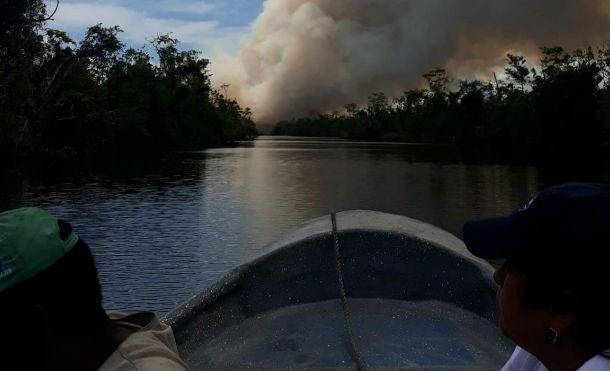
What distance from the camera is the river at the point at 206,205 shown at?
47.8 feet

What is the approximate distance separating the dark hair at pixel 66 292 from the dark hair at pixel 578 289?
938 millimetres

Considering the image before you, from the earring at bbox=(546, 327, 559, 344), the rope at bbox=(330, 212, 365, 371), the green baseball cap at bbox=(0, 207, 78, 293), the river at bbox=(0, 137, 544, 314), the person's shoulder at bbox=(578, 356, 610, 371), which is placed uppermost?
the green baseball cap at bbox=(0, 207, 78, 293)

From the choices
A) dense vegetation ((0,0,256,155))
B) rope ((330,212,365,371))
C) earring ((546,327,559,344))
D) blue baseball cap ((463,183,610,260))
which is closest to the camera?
blue baseball cap ((463,183,610,260))

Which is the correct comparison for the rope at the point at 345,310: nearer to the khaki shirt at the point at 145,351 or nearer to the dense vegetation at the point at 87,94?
the khaki shirt at the point at 145,351

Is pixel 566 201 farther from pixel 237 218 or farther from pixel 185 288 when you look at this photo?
pixel 237 218

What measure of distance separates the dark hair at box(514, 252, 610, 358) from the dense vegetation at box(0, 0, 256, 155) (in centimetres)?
3564

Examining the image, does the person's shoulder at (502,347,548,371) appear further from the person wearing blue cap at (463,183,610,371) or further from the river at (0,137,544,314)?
the river at (0,137,544,314)

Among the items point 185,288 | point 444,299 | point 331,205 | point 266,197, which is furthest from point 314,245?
point 266,197

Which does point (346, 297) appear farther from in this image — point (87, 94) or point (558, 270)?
point (87, 94)

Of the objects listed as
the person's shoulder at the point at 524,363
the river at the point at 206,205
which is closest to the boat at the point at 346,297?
the river at the point at 206,205

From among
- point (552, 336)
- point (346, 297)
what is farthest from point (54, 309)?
point (346, 297)

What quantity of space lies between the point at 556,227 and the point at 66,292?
102 cm

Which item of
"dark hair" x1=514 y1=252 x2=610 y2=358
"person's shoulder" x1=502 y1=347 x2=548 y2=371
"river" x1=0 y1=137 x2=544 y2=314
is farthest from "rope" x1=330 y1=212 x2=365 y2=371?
"dark hair" x1=514 y1=252 x2=610 y2=358

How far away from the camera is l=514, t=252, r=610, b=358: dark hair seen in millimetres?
1352
